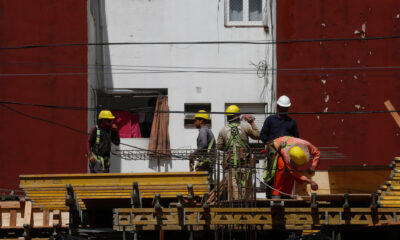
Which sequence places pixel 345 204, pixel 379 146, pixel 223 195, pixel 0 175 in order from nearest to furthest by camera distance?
pixel 345 204 < pixel 223 195 < pixel 0 175 < pixel 379 146

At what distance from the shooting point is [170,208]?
58.5ft

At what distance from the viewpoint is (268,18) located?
27.6m

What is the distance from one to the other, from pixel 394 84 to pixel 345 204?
10.3 m

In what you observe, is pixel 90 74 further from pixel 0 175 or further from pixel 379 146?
pixel 379 146

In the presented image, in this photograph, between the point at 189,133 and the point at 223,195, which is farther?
the point at 189,133

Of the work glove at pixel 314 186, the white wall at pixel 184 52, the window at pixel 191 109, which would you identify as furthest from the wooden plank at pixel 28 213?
the window at pixel 191 109

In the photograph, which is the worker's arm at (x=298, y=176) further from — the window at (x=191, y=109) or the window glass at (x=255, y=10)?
the window glass at (x=255, y=10)

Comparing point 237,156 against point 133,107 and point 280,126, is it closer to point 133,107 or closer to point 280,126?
point 280,126

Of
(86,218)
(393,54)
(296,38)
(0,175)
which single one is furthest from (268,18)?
(86,218)

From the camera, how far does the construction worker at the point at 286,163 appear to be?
1831 centimetres

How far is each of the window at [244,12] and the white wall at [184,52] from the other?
166 millimetres

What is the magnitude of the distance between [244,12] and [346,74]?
3.16 meters

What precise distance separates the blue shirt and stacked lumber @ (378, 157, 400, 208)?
6.26 ft

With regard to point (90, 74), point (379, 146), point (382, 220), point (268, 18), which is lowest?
point (382, 220)
